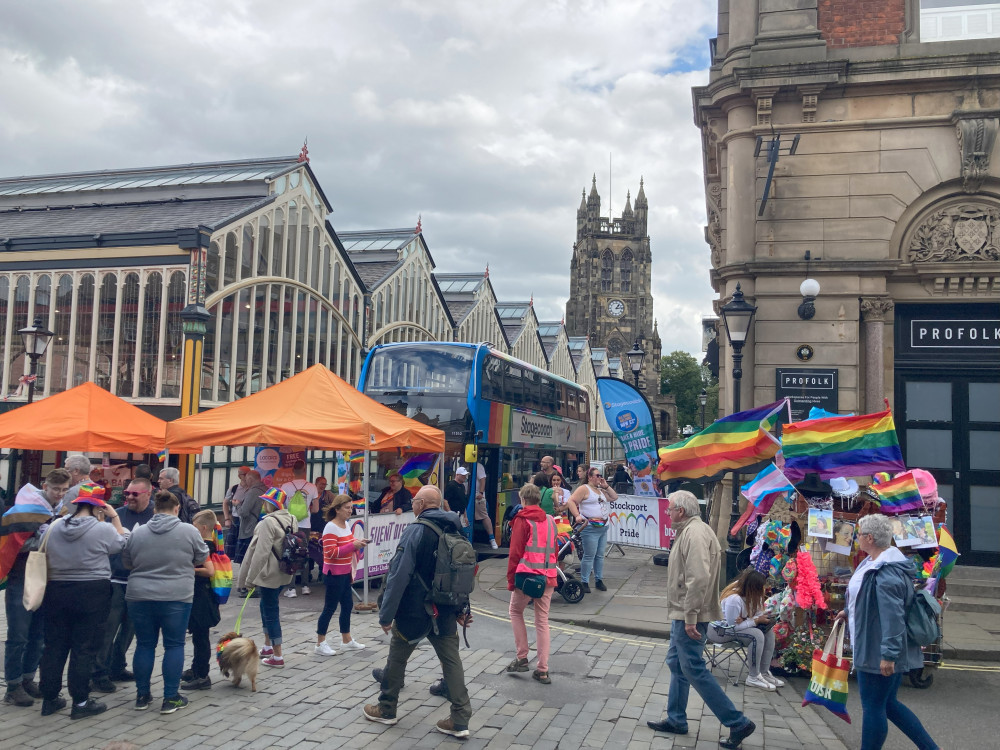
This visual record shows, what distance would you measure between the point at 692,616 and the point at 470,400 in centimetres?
901

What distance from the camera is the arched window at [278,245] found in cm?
2414

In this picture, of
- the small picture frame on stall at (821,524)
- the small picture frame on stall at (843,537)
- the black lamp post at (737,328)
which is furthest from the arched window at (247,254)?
the small picture frame on stall at (843,537)

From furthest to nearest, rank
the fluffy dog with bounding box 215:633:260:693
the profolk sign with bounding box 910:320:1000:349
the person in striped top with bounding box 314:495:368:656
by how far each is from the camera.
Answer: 1. the profolk sign with bounding box 910:320:1000:349
2. the person in striped top with bounding box 314:495:368:656
3. the fluffy dog with bounding box 215:633:260:693

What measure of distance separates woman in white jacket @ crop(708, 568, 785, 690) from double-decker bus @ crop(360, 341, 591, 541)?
7.01 meters

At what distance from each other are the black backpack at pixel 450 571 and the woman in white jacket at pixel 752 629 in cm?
283

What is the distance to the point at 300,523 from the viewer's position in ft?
36.9

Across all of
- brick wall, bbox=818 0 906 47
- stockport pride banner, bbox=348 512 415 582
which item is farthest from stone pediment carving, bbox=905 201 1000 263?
stockport pride banner, bbox=348 512 415 582

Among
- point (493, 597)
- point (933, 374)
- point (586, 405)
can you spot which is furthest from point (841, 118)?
point (586, 405)

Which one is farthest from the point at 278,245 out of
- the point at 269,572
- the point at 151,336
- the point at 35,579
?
the point at 35,579

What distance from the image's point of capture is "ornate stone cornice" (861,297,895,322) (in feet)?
42.2

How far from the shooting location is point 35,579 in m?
5.77

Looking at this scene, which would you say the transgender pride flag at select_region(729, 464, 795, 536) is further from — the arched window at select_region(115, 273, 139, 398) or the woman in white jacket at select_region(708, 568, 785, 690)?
the arched window at select_region(115, 273, 139, 398)

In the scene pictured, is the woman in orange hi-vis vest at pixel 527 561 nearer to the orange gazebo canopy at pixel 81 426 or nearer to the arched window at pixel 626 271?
the orange gazebo canopy at pixel 81 426

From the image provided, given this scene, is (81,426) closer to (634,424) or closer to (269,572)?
(269,572)
